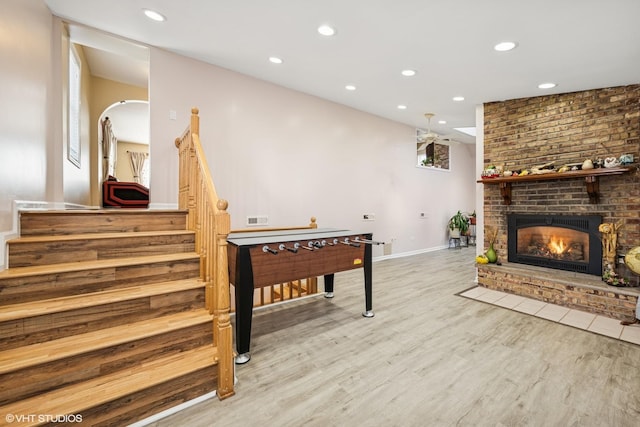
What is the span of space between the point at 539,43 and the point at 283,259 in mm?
3395

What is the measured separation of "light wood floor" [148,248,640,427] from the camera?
165 centimetres

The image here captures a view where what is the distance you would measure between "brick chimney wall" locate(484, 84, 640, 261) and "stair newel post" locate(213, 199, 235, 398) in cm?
426

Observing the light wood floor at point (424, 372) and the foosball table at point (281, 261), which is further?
the foosball table at point (281, 261)

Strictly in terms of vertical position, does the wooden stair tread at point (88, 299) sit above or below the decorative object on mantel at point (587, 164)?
below

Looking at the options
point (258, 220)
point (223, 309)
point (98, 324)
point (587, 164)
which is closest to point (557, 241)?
point (587, 164)

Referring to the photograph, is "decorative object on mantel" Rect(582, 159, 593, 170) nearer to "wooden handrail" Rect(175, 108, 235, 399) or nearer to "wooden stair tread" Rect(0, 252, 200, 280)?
"wooden handrail" Rect(175, 108, 235, 399)

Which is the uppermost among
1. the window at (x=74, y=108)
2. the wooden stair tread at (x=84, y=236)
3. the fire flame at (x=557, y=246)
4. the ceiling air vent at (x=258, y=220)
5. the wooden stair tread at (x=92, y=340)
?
the window at (x=74, y=108)

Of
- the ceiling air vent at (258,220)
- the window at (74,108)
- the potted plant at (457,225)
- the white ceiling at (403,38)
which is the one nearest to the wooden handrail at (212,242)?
the white ceiling at (403,38)

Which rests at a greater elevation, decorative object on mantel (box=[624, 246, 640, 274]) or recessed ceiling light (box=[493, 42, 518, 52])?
recessed ceiling light (box=[493, 42, 518, 52])

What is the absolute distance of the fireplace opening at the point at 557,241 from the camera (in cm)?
363

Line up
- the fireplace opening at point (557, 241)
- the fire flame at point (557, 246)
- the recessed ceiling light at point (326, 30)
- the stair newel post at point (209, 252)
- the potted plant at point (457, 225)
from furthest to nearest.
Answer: the potted plant at point (457, 225) < the fire flame at point (557, 246) < the fireplace opening at point (557, 241) < the recessed ceiling light at point (326, 30) < the stair newel post at point (209, 252)

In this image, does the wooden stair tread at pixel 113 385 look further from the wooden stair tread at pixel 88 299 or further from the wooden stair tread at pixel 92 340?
the wooden stair tread at pixel 88 299

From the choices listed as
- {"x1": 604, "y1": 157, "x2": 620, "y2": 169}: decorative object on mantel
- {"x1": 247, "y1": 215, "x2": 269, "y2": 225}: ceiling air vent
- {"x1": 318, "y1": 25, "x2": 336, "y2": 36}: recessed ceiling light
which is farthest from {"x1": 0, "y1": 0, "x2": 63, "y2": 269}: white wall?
{"x1": 604, "y1": 157, "x2": 620, "y2": 169}: decorative object on mantel

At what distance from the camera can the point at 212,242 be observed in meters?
2.08
